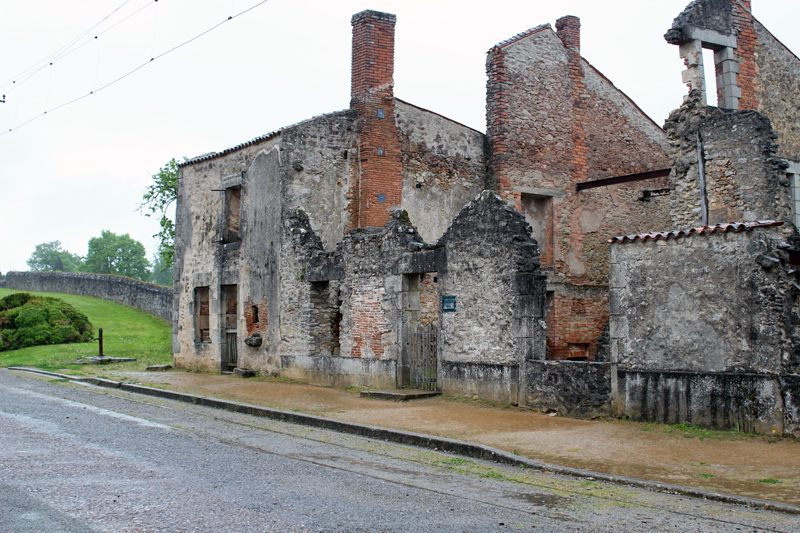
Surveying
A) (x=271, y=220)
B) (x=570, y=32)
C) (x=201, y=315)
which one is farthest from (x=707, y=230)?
(x=201, y=315)

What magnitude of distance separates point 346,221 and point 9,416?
357 inches

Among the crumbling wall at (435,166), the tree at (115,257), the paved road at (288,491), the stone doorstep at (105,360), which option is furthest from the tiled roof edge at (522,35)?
the tree at (115,257)

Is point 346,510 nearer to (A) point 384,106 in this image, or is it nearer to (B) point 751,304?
(B) point 751,304

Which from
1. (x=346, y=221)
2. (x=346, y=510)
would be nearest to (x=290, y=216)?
(x=346, y=221)

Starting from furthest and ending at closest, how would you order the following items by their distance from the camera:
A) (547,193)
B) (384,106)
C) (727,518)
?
(547,193), (384,106), (727,518)

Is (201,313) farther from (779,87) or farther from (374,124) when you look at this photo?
(779,87)

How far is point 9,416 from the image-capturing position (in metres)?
10.4

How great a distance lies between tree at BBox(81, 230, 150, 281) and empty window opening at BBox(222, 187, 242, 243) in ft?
227

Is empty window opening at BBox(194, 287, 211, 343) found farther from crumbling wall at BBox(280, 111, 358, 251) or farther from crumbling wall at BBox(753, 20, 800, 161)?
crumbling wall at BBox(753, 20, 800, 161)

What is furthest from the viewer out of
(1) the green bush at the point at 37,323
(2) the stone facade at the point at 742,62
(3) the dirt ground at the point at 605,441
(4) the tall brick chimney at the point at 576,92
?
(1) the green bush at the point at 37,323

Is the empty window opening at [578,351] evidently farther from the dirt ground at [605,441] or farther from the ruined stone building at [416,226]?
the dirt ground at [605,441]

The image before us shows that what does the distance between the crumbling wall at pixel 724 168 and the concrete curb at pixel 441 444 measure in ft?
27.1

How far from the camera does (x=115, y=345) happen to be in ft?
87.4

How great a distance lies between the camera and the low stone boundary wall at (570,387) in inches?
401
